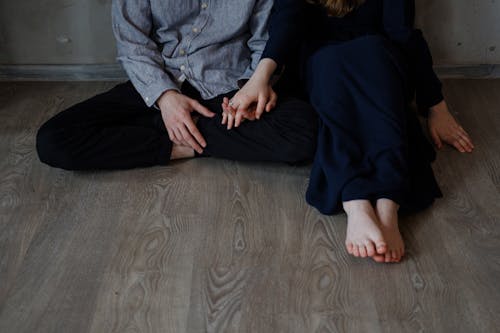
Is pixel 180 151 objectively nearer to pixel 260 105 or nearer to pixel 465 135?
pixel 260 105

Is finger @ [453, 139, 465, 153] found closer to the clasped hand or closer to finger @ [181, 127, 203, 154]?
the clasped hand

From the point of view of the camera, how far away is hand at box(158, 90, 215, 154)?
1445mm

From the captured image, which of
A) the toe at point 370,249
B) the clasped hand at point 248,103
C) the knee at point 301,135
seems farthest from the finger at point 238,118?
the toe at point 370,249

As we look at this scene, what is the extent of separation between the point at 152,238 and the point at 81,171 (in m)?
0.33

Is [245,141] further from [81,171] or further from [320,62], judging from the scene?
[81,171]

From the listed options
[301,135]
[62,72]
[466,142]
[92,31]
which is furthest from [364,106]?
[62,72]

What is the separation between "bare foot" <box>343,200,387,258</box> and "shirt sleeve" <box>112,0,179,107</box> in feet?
1.72

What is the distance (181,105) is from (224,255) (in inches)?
15.7

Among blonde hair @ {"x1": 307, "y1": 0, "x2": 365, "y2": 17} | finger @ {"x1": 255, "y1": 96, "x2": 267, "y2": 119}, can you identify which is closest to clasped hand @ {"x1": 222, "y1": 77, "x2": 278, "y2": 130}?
finger @ {"x1": 255, "y1": 96, "x2": 267, "y2": 119}

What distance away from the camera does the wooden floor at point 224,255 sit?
1.10 meters

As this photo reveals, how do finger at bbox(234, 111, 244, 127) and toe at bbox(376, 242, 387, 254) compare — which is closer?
toe at bbox(376, 242, 387, 254)

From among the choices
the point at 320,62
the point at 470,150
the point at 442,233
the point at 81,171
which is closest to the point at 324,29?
the point at 320,62

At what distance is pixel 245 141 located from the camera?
4.77 ft

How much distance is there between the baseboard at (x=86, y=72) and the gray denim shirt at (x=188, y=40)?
0.43 m
